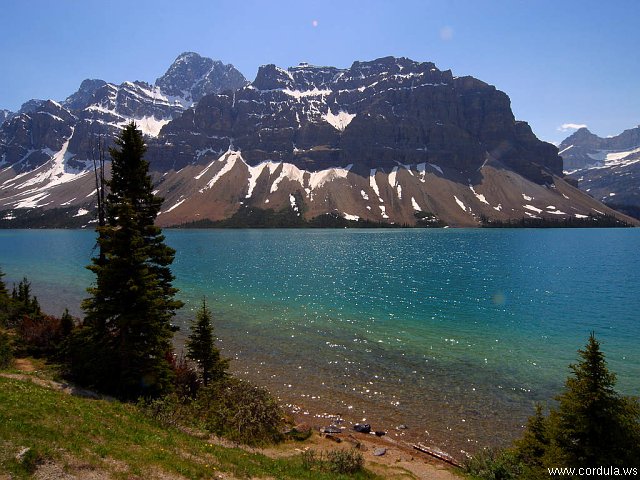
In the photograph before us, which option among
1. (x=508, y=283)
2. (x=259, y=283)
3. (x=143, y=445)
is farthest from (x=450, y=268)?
(x=143, y=445)

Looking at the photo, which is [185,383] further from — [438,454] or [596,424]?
[596,424]

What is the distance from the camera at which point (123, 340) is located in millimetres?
22906

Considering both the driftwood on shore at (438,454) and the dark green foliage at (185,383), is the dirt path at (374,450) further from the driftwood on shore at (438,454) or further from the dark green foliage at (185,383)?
the dark green foliage at (185,383)

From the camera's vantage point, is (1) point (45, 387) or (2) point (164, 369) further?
(2) point (164, 369)

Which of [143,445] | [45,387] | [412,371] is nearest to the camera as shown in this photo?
[143,445]

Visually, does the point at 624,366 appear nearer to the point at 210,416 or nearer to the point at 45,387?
the point at 210,416

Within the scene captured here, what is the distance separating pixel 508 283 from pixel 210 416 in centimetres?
7296

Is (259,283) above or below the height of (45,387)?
below

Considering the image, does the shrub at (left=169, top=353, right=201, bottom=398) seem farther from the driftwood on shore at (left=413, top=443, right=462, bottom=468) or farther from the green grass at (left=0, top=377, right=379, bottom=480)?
the driftwood on shore at (left=413, top=443, right=462, bottom=468)

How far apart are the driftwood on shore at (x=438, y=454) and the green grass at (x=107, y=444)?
6.15 meters

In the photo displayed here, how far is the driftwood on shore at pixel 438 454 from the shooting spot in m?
21.1

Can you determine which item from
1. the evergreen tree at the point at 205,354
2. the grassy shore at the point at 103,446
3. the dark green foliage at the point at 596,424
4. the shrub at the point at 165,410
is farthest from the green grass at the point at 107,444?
the dark green foliage at the point at 596,424

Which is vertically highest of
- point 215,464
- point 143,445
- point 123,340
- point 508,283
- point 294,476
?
point 123,340

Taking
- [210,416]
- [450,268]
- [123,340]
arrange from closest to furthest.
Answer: [210,416] < [123,340] < [450,268]
